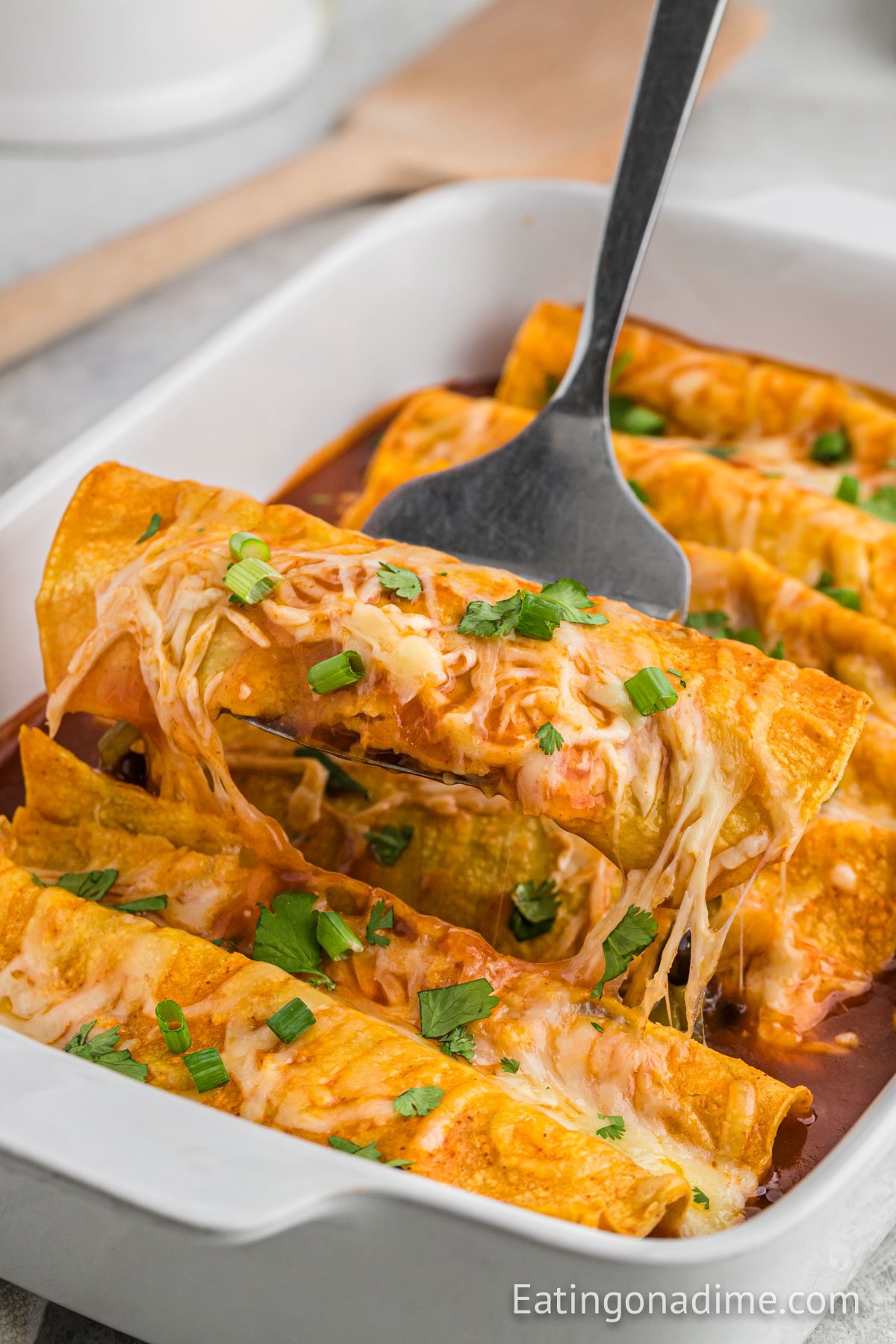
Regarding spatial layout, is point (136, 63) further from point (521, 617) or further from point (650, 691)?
point (650, 691)

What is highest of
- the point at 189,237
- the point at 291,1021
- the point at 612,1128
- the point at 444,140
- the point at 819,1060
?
the point at 444,140

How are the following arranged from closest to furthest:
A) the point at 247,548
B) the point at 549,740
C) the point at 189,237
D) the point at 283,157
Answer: the point at 549,740 < the point at 247,548 < the point at 189,237 < the point at 283,157

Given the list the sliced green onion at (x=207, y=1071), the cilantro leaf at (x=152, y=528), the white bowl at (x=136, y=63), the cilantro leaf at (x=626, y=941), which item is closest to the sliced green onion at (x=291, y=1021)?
the sliced green onion at (x=207, y=1071)

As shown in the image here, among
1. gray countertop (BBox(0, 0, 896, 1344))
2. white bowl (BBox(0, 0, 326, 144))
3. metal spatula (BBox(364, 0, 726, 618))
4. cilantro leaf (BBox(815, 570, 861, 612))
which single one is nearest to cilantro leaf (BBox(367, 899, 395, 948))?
metal spatula (BBox(364, 0, 726, 618))

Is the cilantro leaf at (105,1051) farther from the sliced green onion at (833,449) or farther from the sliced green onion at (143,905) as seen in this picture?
the sliced green onion at (833,449)

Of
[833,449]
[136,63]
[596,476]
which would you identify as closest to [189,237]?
[136,63]

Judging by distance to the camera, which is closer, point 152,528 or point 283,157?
point 152,528

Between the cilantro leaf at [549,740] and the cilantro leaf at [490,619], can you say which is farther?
the cilantro leaf at [490,619]
